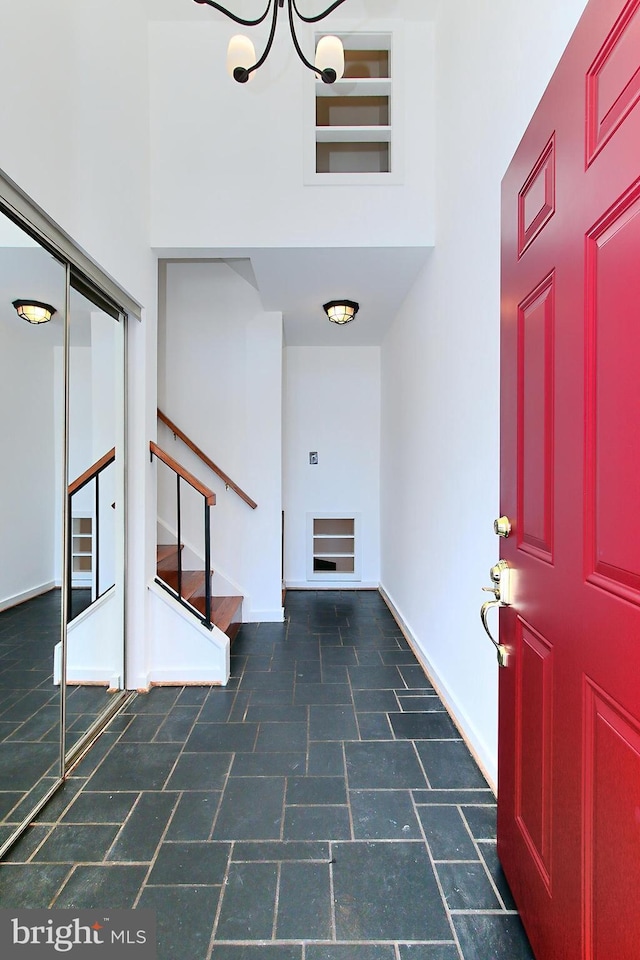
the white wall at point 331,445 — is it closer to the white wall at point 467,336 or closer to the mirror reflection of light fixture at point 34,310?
the white wall at point 467,336

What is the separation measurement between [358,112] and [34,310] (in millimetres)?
2578

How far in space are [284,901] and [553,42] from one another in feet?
8.45

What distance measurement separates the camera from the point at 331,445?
458cm

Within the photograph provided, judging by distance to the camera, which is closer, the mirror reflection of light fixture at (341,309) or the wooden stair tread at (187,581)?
the wooden stair tread at (187,581)

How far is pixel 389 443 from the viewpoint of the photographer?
4.02 m

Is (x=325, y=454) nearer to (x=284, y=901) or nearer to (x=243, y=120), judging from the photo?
(x=243, y=120)

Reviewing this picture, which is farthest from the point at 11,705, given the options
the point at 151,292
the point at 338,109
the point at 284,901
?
the point at 338,109

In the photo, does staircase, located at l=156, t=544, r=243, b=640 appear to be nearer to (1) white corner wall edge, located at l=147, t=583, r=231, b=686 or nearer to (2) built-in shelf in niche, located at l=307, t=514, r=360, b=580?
(1) white corner wall edge, located at l=147, t=583, r=231, b=686

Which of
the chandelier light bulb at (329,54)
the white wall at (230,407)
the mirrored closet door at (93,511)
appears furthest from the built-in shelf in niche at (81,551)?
the chandelier light bulb at (329,54)

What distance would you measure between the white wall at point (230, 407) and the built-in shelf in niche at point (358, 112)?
46.7 inches

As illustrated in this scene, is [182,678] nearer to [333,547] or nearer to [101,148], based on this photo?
[333,547]

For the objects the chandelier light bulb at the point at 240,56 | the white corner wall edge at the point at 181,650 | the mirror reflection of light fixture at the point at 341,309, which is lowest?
the white corner wall edge at the point at 181,650

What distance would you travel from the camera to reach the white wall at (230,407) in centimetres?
362

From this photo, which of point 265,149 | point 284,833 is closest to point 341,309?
point 265,149
